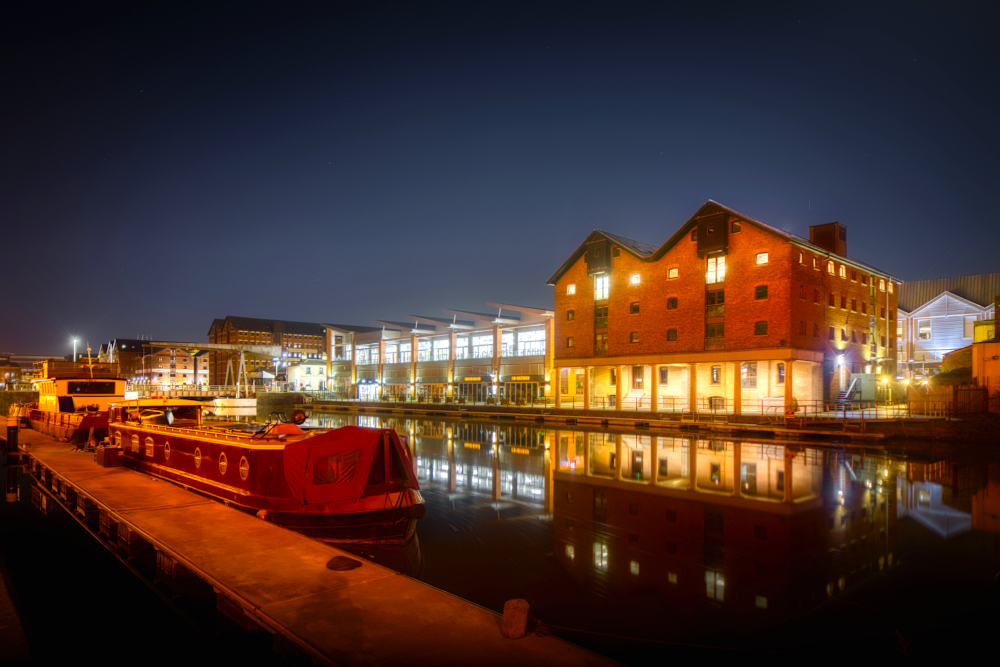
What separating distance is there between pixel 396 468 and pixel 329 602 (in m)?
5.95

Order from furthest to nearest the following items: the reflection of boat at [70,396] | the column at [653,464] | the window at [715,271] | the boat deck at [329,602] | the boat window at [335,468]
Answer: the window at [715,271] < the reflection of boat at [70,396] < the column at [653,464] < the boat window at [335,468] < the boat deck at [329,602]

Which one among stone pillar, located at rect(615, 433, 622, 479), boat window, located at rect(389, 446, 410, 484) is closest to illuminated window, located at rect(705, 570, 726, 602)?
boat window, located at rect(389, 446, 410, 484)

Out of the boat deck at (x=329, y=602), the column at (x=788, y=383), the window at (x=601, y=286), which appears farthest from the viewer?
the window at (x=601, y=286)

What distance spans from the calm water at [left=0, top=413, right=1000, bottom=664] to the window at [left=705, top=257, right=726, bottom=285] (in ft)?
70.0

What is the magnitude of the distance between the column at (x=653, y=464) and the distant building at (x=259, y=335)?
106m

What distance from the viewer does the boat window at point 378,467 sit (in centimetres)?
1271

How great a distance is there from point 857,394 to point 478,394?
3673cm

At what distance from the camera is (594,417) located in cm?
4166

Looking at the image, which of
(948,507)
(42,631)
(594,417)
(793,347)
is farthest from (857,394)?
(42,631)

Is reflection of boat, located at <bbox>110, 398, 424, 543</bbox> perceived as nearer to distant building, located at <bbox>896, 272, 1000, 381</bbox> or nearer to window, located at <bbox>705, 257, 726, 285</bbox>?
window, located at <bbox>705, 257, 726, 285</bbox>

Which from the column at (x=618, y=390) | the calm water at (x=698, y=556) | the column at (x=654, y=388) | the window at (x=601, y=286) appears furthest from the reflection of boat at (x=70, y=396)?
the window at (x=601, y=286)

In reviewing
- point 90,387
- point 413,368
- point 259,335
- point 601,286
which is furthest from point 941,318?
A: point 259,335

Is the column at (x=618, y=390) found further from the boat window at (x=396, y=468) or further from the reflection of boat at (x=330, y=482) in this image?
the boat window at (x=396, y=468)

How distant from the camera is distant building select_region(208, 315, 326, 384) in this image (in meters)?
134
